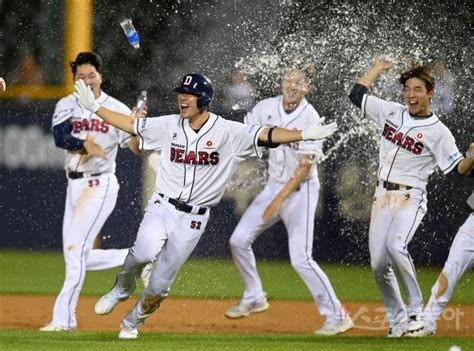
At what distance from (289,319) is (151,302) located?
226cm

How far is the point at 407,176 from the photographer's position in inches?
352

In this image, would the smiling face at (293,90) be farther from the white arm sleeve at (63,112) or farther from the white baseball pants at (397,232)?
the white arm sleeve at (63,112)

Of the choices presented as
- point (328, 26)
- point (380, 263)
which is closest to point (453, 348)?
point (380, 263)

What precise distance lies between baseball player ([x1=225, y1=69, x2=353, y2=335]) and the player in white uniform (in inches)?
37.0

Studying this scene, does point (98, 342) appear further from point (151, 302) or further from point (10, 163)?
point (10, 163)

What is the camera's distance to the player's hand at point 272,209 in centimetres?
963

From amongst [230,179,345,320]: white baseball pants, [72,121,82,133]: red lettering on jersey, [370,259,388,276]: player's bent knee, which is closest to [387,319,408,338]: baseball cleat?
[370,259,388,276]: player's bent knee

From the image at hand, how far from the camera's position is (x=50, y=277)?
12.4m

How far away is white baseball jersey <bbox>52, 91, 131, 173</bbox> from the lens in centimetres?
972

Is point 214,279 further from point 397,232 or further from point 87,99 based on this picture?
point 87,99

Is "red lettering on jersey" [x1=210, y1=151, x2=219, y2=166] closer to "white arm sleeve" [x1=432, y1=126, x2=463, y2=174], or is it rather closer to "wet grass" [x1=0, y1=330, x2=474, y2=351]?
"wet grass" [x1=0, y1=330, x2=474, y2=351]

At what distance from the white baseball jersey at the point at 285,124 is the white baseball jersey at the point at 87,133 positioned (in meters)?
1.00

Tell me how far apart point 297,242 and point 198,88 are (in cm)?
174

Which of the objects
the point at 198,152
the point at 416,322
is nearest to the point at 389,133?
the point at 416,322
